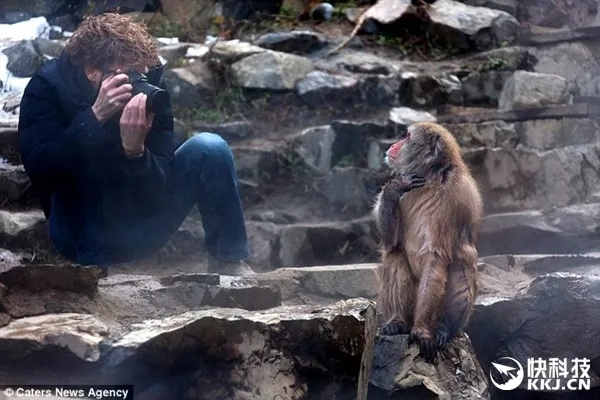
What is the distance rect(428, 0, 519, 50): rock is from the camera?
7.72 metres

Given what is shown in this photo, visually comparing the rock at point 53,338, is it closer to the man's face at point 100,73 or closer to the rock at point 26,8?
the man's face at point 100,73

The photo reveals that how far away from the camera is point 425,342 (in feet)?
13.0

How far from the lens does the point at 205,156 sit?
4477 mm

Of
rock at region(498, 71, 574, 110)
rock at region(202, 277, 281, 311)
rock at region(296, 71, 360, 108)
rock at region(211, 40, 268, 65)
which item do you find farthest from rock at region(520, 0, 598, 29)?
rock at region(202, 277, 281, 311)

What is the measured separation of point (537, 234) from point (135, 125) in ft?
11.5

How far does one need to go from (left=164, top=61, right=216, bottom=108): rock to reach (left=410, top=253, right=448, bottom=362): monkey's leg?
304cm

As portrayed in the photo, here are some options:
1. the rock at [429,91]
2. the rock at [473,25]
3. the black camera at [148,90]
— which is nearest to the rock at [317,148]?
the rock at [429,91]

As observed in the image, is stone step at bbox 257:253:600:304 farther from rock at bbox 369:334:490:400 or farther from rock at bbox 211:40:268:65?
rock at bbox 211:40:268:65

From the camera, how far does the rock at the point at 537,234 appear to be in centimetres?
638

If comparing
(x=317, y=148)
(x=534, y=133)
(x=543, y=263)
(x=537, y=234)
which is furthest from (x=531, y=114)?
(x=543, y=263)

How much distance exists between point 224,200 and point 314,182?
2.21 meters

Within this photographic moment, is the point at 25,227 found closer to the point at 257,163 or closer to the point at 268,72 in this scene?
the point at 257,163

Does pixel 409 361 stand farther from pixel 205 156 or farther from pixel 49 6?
pixel 49 6

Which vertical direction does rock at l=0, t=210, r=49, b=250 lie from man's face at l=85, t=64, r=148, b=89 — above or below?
below
